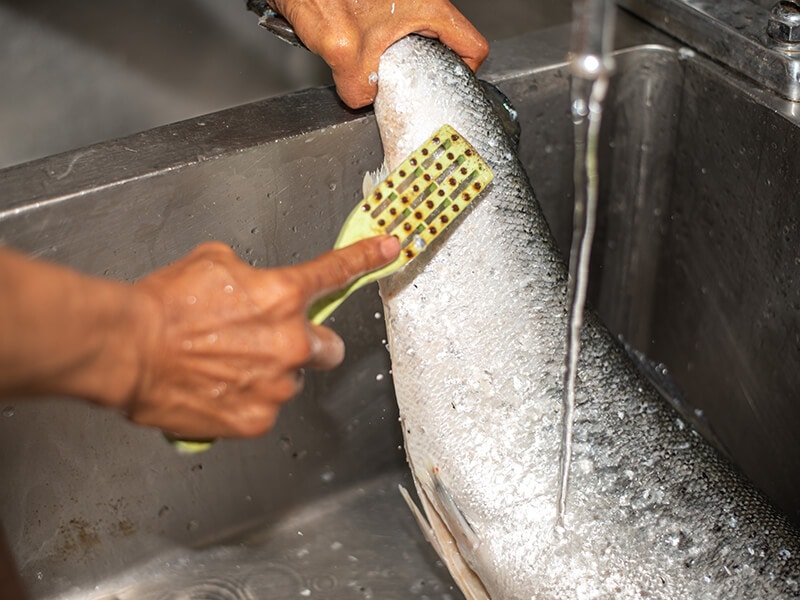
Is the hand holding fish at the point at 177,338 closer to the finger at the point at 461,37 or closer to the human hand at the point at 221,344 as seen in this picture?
the human hand at the point at 221,344

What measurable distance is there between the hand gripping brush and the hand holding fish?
0.35 ft

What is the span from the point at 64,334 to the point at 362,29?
0.56m

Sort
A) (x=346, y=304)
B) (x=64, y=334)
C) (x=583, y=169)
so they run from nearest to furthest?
1. (x=64, y=334)
2. (x=583, y=169)
3. (x=346, y=304)

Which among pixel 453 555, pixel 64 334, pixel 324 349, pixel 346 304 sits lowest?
pixel 453 555

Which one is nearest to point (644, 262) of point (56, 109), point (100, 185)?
point (100, 185)

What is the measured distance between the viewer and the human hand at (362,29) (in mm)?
955

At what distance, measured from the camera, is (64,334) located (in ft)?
1.68

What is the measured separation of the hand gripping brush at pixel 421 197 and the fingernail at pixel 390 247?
2cm

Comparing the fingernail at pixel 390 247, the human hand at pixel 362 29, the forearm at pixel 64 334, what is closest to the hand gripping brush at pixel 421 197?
the fingernail at pixel 390 247

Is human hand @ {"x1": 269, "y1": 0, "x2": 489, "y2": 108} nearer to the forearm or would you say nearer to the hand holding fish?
the hand holding fish

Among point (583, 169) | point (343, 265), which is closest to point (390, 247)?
point (343, 265)

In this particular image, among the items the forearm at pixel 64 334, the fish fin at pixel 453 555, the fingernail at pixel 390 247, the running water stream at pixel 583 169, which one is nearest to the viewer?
the forearm at pixel 64 334

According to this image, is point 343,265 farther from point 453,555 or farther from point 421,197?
point 453,555

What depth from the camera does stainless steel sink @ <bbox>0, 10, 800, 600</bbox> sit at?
95cm
